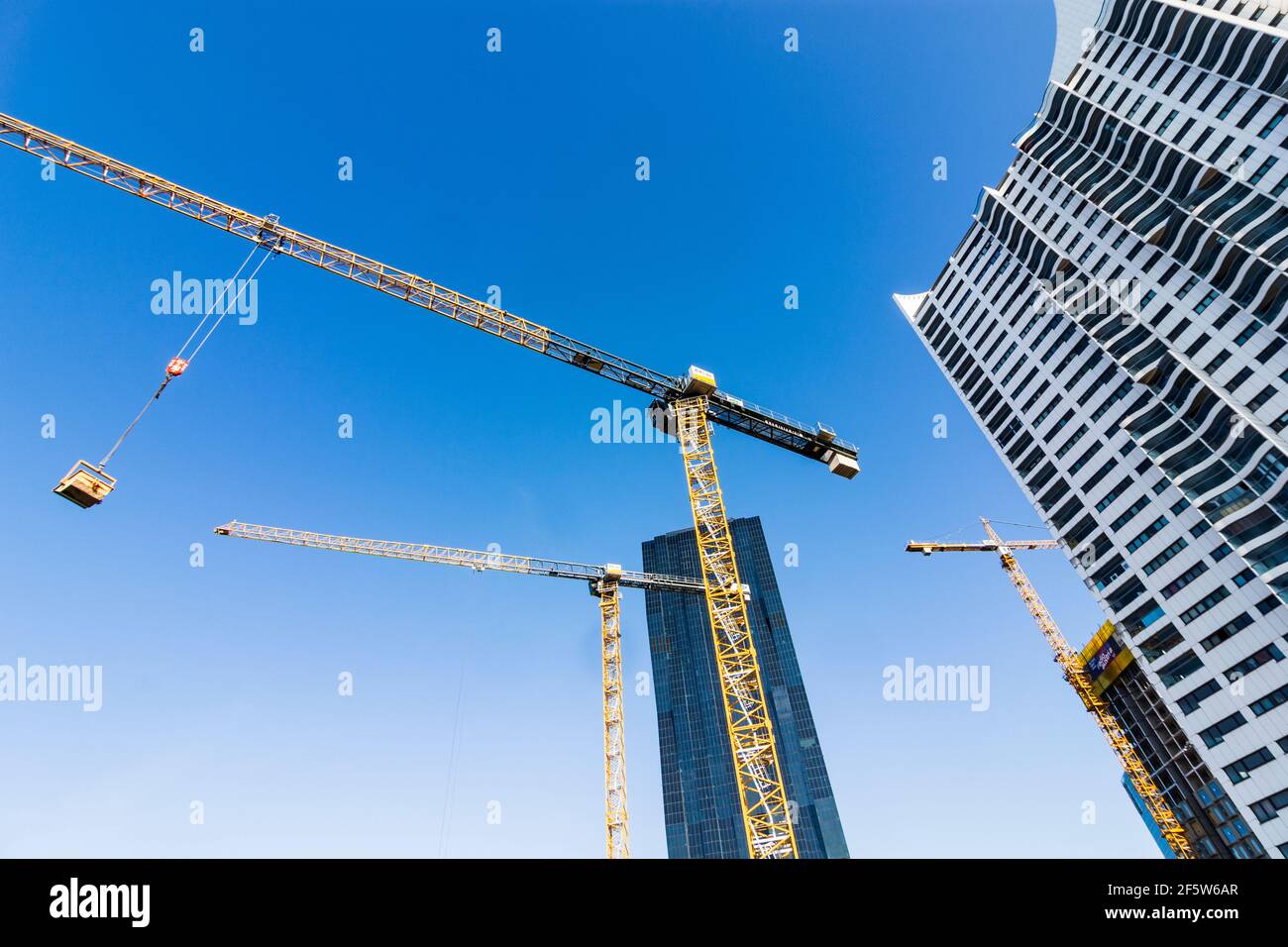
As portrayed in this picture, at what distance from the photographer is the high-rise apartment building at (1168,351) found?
4716cm

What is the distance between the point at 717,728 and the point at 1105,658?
73.1 m

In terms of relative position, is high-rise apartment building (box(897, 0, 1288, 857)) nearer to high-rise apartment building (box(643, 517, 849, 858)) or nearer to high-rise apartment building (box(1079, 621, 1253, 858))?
high-rise apartment building (box(1079, 621, 1253, 858))

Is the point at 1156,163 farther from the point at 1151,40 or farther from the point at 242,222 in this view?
the point at 242,222

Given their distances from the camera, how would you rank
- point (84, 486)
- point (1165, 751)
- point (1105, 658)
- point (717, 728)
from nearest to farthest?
1. point (84, 486)
2. point (1165, 751)
3. point (1105, 658)
4. point (717, 728)

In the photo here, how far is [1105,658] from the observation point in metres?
82.9

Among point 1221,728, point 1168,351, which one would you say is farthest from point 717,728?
point 1168,351

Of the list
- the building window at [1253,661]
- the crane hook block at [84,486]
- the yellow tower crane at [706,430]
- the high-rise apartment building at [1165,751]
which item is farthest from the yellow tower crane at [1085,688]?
the crane hook block at [84,486]

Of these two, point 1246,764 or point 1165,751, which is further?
point 1165,751

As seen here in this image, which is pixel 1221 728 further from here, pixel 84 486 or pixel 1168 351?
pixel 84 486

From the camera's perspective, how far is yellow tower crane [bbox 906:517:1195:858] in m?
71.2

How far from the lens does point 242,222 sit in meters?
44.2

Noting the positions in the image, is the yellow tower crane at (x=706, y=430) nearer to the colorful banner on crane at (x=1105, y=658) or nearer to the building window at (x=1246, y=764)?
the building window at (x=1246, y=764)
